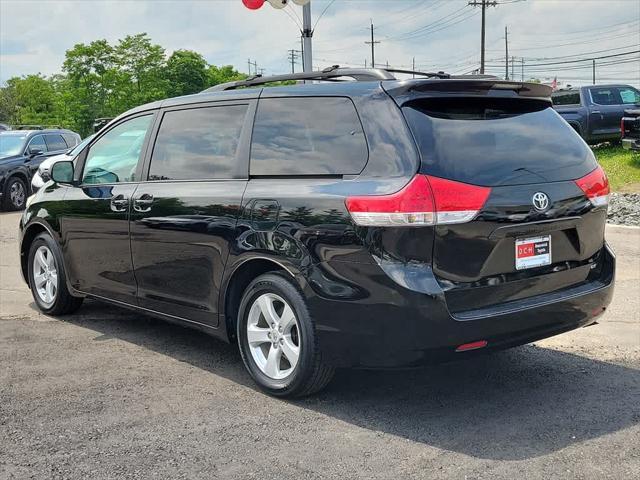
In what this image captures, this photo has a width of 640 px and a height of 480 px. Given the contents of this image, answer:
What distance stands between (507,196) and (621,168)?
1370cm

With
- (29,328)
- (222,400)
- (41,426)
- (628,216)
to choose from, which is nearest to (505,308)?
(222,400)

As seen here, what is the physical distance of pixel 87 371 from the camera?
4840 millimetres

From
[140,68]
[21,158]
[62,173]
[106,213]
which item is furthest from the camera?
[140,68]

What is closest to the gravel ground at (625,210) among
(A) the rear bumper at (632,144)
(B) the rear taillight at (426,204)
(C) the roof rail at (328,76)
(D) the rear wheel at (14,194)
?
(A) the rear bumper at (632,144)

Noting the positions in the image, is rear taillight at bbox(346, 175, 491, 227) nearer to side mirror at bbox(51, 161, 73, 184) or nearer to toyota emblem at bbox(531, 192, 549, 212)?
toyota emblem at bbox(531, 192, 549, 212)

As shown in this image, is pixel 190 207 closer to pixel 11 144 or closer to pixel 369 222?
pixel 369 222

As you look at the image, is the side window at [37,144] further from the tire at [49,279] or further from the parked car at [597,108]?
the parked car at [597,108]

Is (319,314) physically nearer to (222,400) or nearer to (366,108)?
(222,400)

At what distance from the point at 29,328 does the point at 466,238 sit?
390cm

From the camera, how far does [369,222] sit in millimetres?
3703

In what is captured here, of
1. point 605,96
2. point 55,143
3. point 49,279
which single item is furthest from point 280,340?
point 605,96

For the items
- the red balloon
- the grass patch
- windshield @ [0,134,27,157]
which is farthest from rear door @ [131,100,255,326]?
windshield @ [0,134,27,157]

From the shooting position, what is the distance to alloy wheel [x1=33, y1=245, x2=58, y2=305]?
246 inches

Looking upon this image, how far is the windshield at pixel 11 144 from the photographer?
16.5 meters
